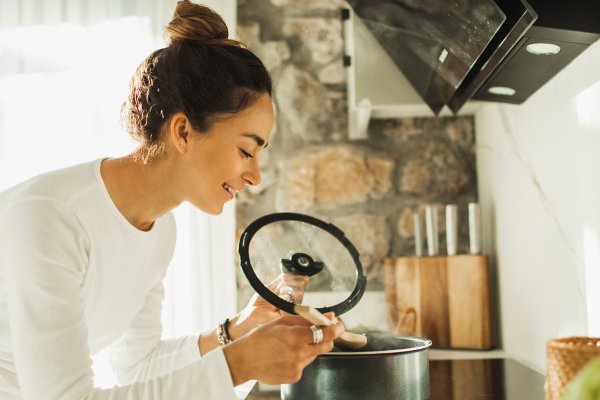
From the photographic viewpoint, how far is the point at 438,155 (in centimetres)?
202

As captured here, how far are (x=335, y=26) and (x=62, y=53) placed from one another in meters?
0.96

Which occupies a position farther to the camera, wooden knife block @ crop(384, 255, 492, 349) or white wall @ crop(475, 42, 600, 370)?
wooden knife block @ crop(384, 255, 492, 349)

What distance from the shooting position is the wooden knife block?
1708 millimetres

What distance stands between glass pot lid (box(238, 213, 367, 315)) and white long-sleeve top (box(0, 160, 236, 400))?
162mm

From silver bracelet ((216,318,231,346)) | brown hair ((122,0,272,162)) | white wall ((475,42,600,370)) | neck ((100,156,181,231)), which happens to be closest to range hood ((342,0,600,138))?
white wall ((475,42,600,370))

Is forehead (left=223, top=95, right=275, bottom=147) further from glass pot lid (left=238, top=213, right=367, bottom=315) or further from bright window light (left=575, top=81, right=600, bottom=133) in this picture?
bright window light (left=575, top=81, right=600, bottom=133)

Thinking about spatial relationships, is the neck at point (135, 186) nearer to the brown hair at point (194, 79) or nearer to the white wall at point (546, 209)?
the brown hair at point (194, 79)

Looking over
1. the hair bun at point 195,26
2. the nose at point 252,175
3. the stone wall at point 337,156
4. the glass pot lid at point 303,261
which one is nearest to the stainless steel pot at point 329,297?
the glass pot lid at point 303,261

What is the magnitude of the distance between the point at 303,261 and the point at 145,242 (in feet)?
1.26

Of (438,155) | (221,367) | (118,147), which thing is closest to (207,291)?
(118,147)

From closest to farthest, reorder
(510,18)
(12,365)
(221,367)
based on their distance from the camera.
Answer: (221,367) < (510,18) < (12,365)

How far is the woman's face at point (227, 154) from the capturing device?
3.57ft

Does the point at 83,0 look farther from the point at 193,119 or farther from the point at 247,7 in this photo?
the point at 193,119

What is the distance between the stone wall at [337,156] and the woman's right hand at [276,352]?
1124 mm
